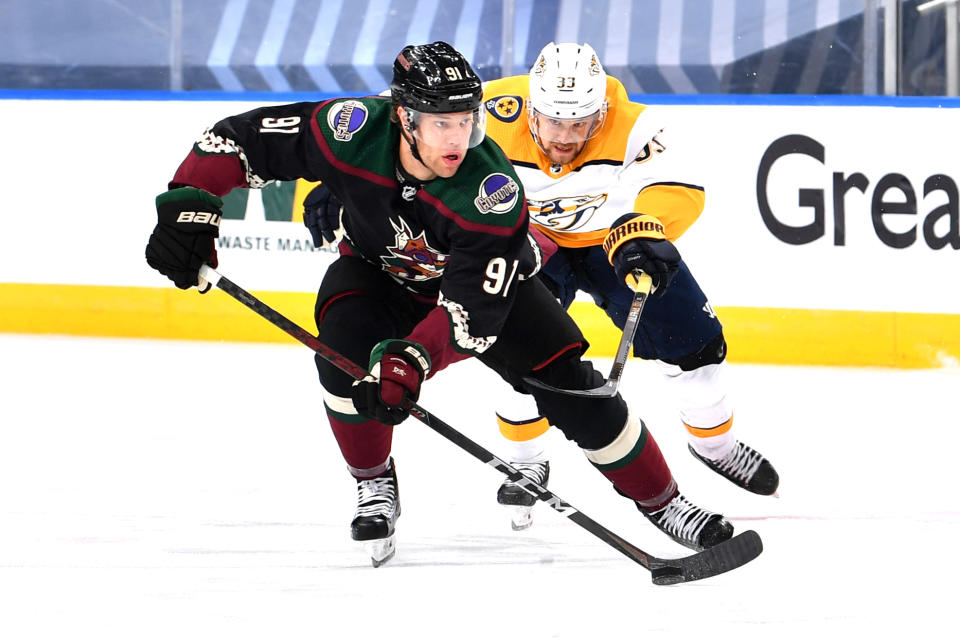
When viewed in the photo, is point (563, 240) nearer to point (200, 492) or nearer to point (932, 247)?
point (200, 492)

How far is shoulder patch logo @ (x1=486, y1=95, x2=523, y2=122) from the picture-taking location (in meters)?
2.50

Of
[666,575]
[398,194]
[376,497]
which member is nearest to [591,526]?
[666,575]

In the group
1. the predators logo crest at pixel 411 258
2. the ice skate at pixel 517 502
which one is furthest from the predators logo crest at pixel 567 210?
the ice skate at pixel 517 502

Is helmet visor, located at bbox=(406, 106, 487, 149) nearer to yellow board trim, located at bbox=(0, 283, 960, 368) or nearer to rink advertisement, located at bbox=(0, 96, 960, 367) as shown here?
rink advertisement, located at bbox=(0, 96, 960, 367)

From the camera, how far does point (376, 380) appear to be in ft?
→ 5.84

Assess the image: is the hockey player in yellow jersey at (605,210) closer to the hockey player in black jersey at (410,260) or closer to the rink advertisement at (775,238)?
the hockey player in black jersey at (410,260)

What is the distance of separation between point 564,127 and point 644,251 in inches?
13.7

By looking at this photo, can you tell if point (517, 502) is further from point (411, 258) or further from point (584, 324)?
point (584, 324)

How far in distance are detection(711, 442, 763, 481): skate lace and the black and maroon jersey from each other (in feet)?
2.81

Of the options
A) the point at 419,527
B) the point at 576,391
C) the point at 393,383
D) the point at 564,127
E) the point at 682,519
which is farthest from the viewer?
the point at 564,127

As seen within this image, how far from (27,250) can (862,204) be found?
12.1 feet

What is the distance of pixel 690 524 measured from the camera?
2.07m

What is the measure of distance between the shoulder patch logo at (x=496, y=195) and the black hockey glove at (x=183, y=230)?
0.47 metres

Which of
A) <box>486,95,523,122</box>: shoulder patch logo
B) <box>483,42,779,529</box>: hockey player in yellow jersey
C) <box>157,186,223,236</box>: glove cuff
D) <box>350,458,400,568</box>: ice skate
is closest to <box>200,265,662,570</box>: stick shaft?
<box>157,186,223,236</box>: glove cuff
